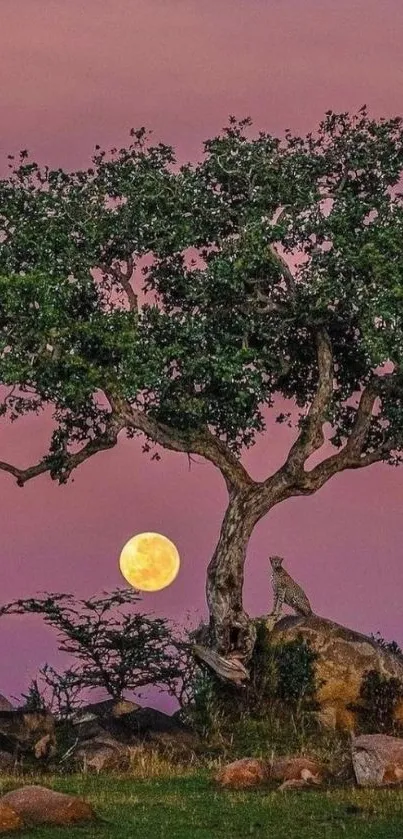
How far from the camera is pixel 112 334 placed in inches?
1457

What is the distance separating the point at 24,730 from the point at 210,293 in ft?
39.9

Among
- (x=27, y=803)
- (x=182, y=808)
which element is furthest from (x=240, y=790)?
(x=27, y=803)

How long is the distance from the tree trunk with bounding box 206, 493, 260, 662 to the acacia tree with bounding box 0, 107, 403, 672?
0.04 m

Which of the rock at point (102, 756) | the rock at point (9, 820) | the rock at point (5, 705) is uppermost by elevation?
the rock at point (5, 705)

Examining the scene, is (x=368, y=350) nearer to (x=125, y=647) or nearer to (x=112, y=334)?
(x=112, y=334)

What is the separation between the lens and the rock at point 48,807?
22.9 meters

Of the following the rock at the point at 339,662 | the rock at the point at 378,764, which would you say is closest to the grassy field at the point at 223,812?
the rock at the point at 378,764

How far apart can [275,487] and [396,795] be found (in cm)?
1492

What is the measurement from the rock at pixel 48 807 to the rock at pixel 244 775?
197 inches

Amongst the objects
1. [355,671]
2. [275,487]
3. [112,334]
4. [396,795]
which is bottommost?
[396,795]

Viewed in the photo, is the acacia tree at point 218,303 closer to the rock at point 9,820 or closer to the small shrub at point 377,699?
the small shrub at point 377,699

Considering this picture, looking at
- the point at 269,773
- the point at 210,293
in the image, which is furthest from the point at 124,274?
the point at 269,773

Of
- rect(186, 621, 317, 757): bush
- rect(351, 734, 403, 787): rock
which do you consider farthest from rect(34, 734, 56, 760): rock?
rect(351, 734, 403, 787): rock

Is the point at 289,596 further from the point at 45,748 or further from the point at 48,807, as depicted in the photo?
the point at 48,807
